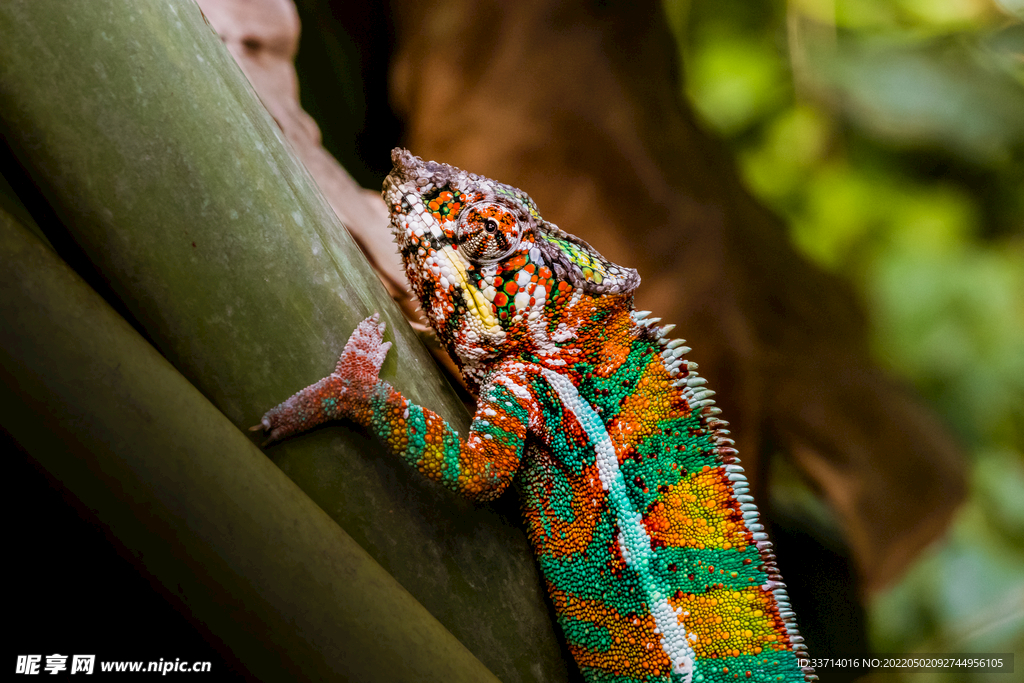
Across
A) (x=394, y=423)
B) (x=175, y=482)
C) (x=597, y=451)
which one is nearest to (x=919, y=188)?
(x=597, y=451)

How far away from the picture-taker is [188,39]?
0.90 m

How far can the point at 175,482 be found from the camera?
2.29ft

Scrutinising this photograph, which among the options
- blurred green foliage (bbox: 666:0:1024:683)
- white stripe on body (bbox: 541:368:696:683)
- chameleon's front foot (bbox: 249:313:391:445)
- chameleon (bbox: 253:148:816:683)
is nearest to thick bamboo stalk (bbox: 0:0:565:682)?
chameleon's front foot (bbox: 249:313:391:445)

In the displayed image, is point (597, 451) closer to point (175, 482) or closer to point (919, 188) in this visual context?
point (175, 482)

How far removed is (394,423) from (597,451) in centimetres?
51

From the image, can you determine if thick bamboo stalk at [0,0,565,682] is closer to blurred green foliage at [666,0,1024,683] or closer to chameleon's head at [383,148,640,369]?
chameleon's head at [383,148,640,369]

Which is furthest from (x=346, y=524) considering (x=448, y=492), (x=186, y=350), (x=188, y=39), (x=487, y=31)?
(x=487, y=31)

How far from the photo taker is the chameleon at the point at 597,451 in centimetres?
128

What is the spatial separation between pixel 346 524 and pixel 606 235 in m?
1.54

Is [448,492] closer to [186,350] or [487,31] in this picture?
[186,350]

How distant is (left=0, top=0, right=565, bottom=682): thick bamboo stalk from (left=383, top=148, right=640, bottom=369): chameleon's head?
12.0 inches

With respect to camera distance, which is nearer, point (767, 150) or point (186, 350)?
point (186, 350)

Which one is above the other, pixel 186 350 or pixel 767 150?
pixel 186 350

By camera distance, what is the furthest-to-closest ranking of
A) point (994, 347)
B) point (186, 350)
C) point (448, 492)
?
point (994, 347) → point (448, 492) → point (186, 350)
